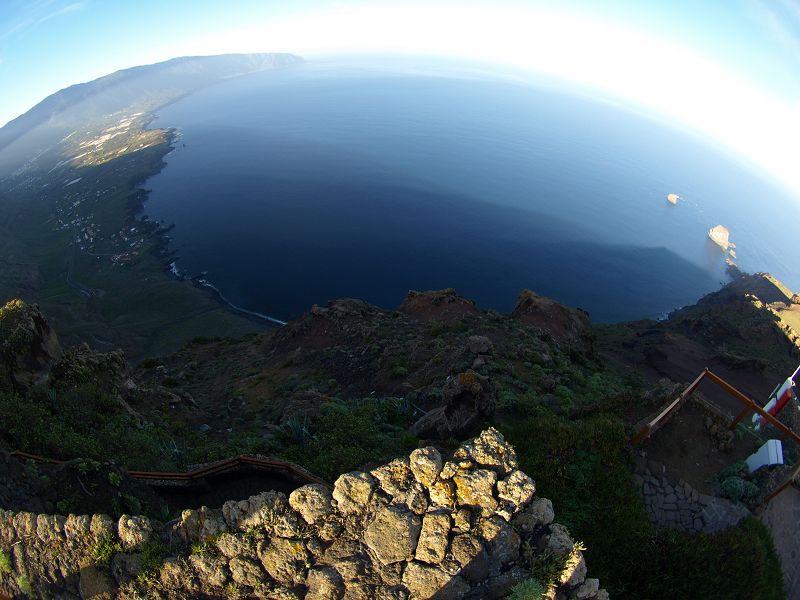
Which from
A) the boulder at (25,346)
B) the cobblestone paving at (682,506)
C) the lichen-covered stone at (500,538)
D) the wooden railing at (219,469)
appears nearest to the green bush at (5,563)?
the wooden railing at (219,469)

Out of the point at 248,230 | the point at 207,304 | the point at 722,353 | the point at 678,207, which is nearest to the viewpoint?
the point at 722,353

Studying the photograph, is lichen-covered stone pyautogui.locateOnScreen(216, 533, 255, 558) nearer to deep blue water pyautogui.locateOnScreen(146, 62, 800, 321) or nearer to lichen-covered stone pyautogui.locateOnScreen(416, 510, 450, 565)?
lichen-covered stone pyautogui.locateOnScreen(416, 510, 450, 565)

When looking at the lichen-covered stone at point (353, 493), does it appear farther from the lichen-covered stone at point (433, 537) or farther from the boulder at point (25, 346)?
the boulder at point (25, 346)

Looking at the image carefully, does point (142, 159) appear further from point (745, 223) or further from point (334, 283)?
point (745, 223)

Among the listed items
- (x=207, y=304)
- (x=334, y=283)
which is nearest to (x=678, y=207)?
(x=334, y=283)

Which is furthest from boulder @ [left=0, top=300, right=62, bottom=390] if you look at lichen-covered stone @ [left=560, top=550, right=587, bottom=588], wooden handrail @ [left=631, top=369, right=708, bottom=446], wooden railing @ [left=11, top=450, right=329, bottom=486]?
wooden handrail @ [left=631, top=369, right=708, bottom=446]

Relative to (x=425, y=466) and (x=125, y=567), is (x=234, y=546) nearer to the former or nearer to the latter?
(x=125, y=567)

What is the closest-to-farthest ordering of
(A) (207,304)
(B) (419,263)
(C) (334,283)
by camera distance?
(A) (207,304)
(C) (334,283)
(B) (419,263)
